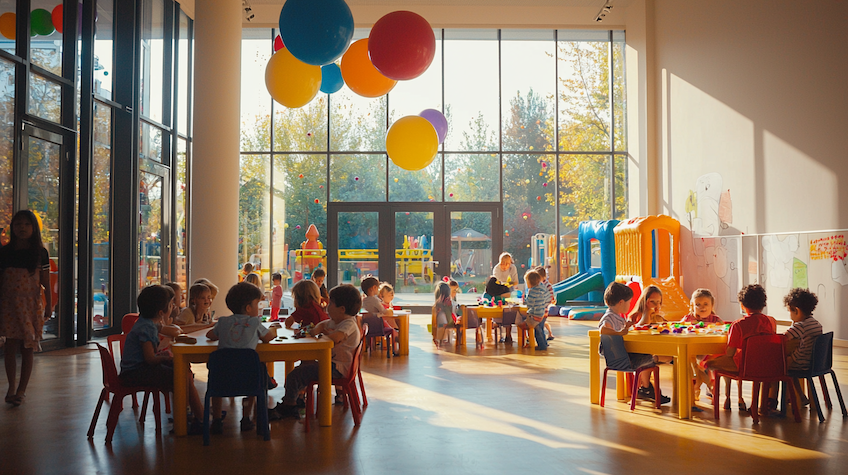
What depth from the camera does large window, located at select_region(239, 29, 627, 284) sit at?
14391mm

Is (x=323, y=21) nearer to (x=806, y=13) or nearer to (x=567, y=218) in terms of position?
(x=806, y=13)

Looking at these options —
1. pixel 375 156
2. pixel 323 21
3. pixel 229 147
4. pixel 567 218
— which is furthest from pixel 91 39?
pixel 567 218

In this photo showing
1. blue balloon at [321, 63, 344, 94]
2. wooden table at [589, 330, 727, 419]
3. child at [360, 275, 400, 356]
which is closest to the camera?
wooden table at [589, 330, 727, 419]

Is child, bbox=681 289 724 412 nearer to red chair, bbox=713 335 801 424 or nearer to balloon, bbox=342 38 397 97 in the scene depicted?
red chair, bbox=713 335 801 424

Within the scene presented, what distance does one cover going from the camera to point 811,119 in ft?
29.8

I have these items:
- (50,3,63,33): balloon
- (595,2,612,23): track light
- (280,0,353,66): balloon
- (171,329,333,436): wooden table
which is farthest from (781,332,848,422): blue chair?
(595,2,612,23): track light

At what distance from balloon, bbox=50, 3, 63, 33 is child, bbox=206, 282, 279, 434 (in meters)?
6.42

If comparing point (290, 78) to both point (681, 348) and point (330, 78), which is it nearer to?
point (330, 78)

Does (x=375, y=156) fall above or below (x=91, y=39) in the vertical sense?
below

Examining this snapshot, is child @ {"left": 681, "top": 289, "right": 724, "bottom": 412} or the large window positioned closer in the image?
child @ {"left": 681, "top": 289, "right": 724, "bottom": 412}

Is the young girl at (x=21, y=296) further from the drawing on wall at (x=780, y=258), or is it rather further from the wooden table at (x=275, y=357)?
the drawing on wall at (x=780, y=258)

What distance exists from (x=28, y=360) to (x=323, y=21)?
3857 millimetres

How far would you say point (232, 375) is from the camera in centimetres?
409

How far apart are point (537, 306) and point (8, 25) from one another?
734 cm
